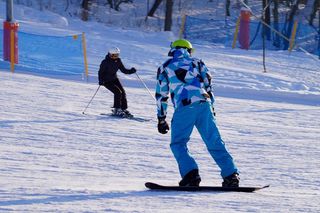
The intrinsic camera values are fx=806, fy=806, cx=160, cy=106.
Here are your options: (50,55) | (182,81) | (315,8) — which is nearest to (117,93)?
(50,55)

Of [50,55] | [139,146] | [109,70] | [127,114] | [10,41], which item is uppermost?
[109,70]

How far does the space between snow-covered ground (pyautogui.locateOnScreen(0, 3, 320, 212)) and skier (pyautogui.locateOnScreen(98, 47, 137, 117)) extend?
0.33 m

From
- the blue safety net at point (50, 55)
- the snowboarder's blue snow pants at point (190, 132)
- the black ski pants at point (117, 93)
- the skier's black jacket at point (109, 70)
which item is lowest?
the blue safety net at point (50, 55)

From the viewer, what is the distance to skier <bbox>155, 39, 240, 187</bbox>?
7.47 meters

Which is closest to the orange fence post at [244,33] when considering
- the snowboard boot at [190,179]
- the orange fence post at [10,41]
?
the orange fence post at [10,41]

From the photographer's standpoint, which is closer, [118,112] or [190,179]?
[190,179]

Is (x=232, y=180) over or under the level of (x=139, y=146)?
over

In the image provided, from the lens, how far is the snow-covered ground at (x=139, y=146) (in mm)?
6977

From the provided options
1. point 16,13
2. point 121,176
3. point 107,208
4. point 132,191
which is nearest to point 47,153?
point 121,176

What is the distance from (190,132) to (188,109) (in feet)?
0.71

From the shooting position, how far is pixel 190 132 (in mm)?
7492

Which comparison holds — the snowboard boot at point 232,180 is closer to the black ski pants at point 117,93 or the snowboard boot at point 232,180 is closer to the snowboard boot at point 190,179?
the snowboard boot at point 190,179

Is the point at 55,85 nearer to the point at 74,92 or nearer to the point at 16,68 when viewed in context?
the point at 74,92

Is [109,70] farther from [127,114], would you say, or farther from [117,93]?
[127,114]
